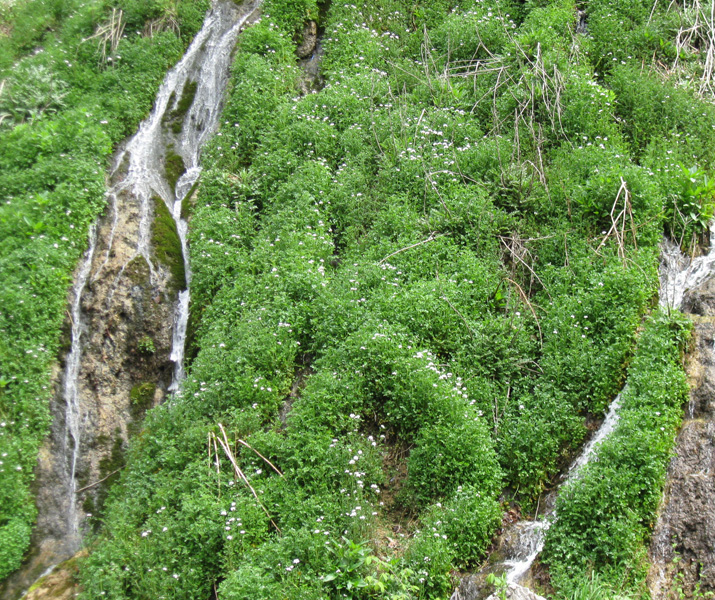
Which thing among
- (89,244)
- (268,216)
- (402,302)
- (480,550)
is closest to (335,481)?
(480,550)

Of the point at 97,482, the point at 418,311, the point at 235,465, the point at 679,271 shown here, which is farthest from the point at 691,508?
the point at 97,482

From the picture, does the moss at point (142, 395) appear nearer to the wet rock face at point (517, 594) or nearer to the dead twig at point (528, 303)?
the dead twig at point (528, 303)

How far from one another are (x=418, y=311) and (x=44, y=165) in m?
6.35

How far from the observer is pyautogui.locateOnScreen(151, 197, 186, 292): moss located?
901 centimetres

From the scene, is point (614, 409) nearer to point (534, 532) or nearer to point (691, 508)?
point (691, 508)

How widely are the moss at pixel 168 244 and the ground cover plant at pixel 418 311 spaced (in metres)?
0.38

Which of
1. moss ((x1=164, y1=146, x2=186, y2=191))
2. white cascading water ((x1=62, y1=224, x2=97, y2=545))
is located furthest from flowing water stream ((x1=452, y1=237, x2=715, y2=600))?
moss ((x1=164, y1=146, x2=186, y2=191))

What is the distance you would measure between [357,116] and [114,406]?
5.64 meters

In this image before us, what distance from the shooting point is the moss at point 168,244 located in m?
9.01

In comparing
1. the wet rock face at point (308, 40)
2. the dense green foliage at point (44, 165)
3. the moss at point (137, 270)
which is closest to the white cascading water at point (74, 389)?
the dense green foliage at point (44, 165)

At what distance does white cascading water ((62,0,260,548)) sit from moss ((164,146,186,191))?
0.21 ft

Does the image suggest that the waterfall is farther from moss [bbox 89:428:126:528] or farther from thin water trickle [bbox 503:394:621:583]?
thin water trickle [bbox 503:394:621:583]

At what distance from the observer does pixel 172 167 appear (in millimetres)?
10289

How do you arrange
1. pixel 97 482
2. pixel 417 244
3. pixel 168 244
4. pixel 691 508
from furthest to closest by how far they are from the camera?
pixel 168 244, pixel 417 244, pixel 97 482, pixel 691 508
